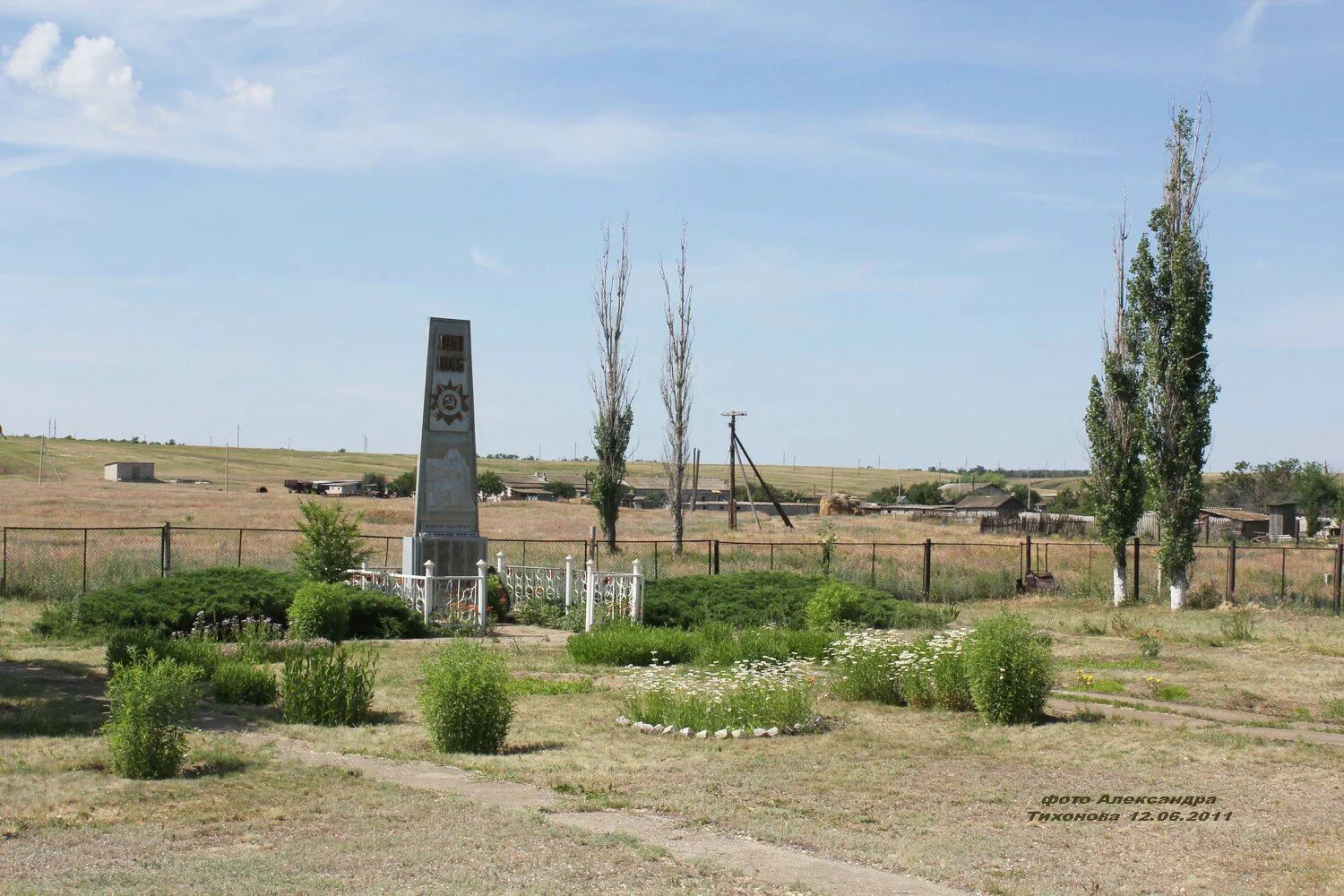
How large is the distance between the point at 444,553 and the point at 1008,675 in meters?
13.2

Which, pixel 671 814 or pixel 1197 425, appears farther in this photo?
pixel 1197 425

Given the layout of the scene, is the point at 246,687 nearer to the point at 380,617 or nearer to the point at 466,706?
the point at 466,706

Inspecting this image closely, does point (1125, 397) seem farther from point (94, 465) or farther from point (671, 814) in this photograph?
point (94, 465)

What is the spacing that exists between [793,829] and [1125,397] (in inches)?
997

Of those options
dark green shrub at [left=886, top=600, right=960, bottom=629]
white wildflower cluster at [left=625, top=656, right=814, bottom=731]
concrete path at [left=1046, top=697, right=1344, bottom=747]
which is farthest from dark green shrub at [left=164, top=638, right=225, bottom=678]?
dark green shrub at [left=886, top=600, right=960, bottom=629]

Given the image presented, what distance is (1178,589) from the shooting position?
27.2 metres

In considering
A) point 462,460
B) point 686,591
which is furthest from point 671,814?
point 462,460

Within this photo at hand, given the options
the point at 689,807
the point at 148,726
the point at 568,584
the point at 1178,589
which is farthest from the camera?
the point at 1178,589

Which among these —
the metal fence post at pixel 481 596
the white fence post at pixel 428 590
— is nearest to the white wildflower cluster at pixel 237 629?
the white fence post at pixel 428 590

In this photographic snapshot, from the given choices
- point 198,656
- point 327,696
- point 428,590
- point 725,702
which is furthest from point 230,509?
point 725,702

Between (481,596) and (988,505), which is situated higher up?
(988,505)

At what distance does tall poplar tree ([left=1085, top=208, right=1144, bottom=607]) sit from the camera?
29547 mm

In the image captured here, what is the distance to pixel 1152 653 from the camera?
17359 mm

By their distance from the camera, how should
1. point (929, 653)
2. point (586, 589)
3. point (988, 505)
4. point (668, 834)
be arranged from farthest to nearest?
point (988, 505) < point (586, 589) < point (929, 653) < point (668, 834)
